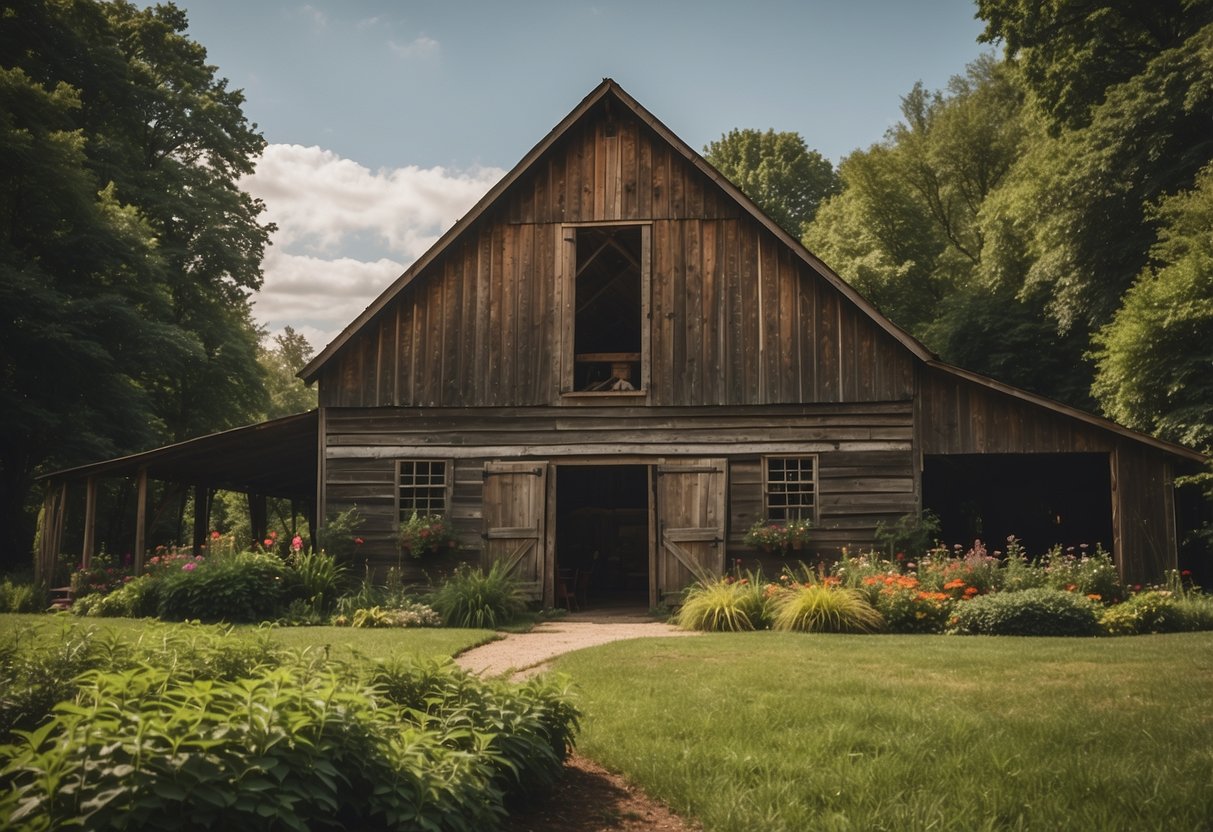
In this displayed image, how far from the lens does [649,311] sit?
16906 millimetres

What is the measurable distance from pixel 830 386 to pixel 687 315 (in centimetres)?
271

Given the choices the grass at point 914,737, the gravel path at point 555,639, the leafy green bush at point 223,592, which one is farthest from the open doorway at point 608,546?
the grass at point 914,737

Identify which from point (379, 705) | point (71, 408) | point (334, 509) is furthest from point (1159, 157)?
point (71, 408)

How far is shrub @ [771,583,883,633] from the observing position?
1317 centimetres

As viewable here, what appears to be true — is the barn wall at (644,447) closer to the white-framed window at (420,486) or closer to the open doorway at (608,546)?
the white-framed window at (420,486)

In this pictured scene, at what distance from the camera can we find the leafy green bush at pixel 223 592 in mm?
14656

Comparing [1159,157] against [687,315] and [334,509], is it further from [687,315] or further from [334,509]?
[334,509]

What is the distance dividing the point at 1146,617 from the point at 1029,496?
13.7 metres

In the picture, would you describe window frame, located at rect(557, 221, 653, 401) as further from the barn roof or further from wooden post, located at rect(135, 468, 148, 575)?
wooden post, located at rect(135, 468, 148, 575)

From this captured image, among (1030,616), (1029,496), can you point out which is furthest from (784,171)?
(1030,616)

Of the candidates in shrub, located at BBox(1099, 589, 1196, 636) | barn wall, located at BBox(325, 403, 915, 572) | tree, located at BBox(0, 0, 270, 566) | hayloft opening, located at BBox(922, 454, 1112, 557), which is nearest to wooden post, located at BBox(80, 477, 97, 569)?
barn wall, located at BBox(325, 403, 915, 572)

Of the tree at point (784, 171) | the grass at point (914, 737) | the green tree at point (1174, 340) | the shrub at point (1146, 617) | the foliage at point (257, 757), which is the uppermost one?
the tree at point (784, 171)

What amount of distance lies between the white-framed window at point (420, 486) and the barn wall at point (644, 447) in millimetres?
Answer: 181

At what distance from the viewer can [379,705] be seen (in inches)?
202
